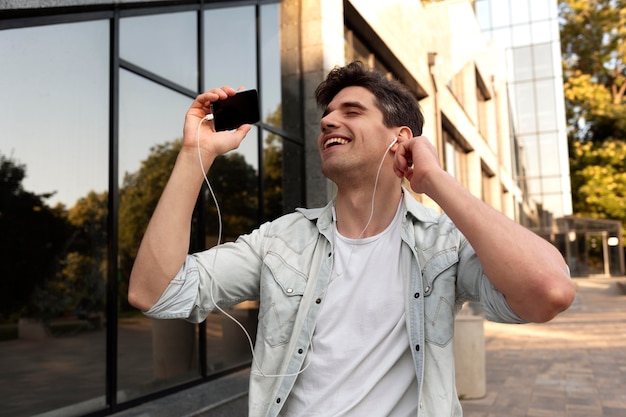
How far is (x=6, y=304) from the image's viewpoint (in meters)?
4.89

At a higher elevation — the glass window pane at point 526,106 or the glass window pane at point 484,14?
the glass window pane at point 484,14

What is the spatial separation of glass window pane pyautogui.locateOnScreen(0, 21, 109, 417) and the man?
3420 mm

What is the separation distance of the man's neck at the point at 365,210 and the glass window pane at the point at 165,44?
160 inches

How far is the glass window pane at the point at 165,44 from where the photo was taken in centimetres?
564

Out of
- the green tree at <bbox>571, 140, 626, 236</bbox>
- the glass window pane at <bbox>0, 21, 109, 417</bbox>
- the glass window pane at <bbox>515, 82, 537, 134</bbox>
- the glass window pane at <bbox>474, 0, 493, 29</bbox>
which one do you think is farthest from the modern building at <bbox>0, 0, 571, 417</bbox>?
the glass window pane at <bbox>474, 0, 493, 29</bbox>

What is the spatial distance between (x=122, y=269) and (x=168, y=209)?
13.5 feet

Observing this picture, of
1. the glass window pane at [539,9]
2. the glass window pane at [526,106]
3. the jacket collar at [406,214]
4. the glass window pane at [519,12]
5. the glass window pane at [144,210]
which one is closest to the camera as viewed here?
the jacket collar at [406,214]

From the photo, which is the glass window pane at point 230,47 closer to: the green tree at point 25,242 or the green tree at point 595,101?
the green tree at point 25,242

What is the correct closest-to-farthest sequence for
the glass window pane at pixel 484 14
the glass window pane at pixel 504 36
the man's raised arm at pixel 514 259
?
the man's raised arm at pixel 514 259 → the glass window pane at pixel 504 36 → the glass window pane at pixel 484 14

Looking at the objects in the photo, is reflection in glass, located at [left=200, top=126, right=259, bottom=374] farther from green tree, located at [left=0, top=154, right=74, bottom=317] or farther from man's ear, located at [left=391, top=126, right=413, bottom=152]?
man's ear, located at [left=391, top=126, right=413, bottom=152]

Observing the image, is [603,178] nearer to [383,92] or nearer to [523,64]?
[523,64]

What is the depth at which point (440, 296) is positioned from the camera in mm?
1927

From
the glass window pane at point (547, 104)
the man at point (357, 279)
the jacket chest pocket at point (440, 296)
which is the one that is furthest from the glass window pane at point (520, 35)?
the jacket chest pocket at point (440, 296)

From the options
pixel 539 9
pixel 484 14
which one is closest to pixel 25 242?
pixel 539 9
